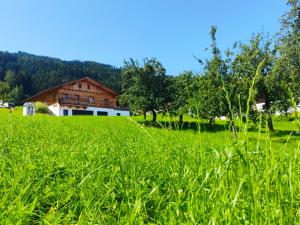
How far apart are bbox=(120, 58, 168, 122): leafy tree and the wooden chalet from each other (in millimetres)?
34484

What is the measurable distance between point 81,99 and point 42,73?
226 feet

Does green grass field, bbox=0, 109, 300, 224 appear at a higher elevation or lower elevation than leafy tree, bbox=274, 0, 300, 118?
lower

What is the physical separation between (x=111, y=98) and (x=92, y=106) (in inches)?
328

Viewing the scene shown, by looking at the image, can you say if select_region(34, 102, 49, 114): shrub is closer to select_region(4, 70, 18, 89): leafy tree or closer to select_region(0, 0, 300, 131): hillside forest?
select_region(0, 0, 300, 131): hillside forest

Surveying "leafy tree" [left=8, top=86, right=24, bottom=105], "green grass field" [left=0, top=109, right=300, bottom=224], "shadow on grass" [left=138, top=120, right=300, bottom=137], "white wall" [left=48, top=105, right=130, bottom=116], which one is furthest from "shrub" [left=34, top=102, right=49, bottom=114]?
"green grass field" [left=0, top=109, right=300, bottom=224]

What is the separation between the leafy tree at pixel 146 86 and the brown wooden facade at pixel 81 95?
1390 inches

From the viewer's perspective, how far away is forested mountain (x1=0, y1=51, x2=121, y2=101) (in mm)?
140625

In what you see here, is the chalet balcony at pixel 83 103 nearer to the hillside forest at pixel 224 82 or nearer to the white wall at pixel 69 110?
the white wall at pixel 69 110

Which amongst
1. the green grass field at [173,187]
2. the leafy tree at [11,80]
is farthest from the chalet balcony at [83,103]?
the green grass field at [173,187]

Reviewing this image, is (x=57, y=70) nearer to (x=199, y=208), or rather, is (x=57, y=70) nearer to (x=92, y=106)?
(x=92, y=106)

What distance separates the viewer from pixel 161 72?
163 ft

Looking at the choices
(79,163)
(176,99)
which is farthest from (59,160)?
(176,99)

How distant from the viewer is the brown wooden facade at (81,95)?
84.2m

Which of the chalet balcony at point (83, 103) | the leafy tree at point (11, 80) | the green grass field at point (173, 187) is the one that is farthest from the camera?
the leafy tree at point (11, 80)
